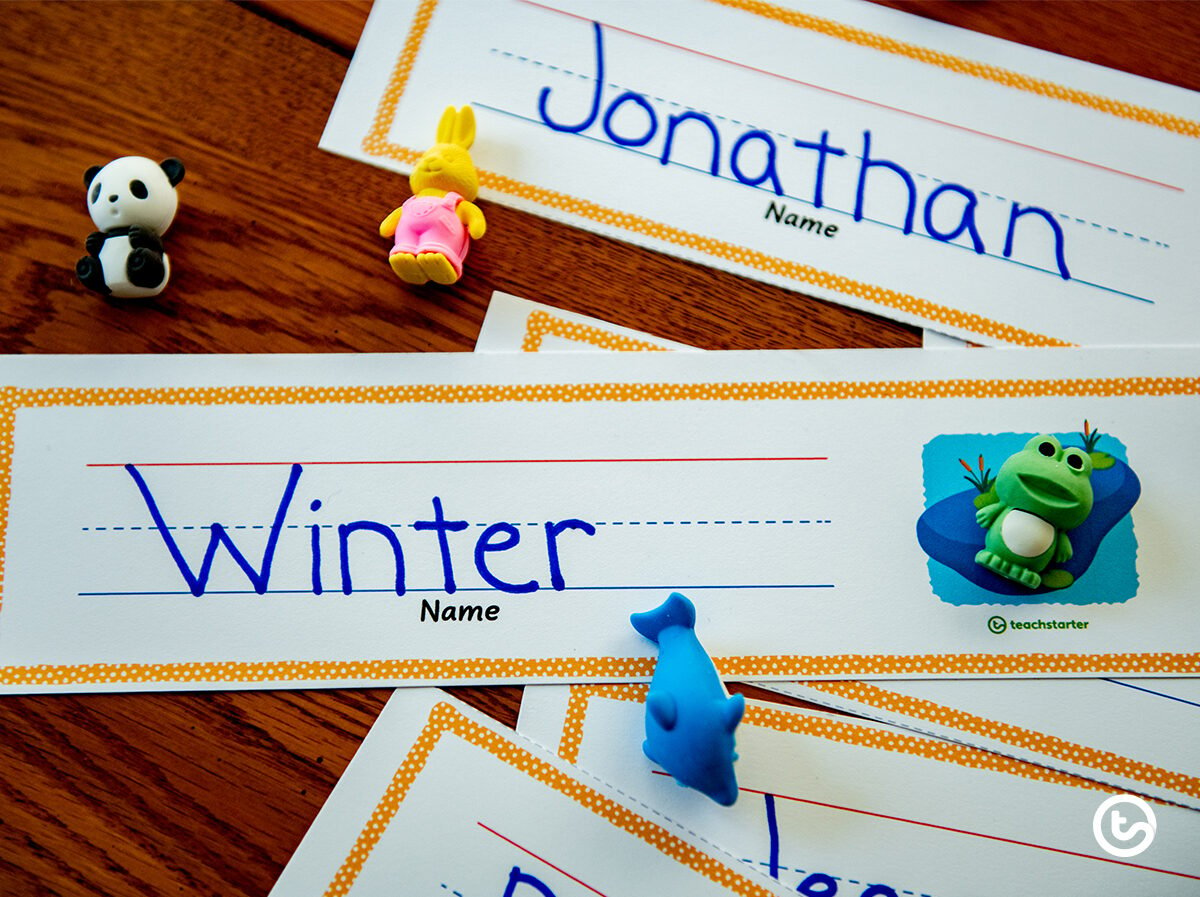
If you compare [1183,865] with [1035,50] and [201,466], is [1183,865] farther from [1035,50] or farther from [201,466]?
[201,466]

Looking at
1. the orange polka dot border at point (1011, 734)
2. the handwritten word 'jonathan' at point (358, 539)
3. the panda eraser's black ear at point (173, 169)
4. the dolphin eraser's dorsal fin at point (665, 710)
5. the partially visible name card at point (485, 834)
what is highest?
the panda eraser's black ear at point (173, 169)

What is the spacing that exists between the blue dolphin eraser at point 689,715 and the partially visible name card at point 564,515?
0.14 feet

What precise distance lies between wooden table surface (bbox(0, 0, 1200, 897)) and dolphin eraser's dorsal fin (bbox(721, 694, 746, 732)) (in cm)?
16

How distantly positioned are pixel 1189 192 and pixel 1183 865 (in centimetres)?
48

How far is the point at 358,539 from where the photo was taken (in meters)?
0.69

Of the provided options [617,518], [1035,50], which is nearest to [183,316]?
[617,518]

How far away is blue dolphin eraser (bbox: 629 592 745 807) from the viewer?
1.93ft

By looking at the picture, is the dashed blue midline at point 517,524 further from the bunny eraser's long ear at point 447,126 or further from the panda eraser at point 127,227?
the bunny eraser's long ear at point 447,126

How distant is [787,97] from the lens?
756mm

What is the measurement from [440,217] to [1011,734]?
1.71 ft

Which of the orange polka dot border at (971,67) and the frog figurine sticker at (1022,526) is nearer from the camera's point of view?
the frog figurine sticker at (1022,526)

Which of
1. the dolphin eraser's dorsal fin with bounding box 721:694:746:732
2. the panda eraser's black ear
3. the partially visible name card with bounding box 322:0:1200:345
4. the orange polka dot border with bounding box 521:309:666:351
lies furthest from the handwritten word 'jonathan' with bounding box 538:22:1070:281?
the dolphin eraser's dorsal fin with bounding box 721:694:746:732

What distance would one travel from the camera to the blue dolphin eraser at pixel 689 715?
587 millimetres

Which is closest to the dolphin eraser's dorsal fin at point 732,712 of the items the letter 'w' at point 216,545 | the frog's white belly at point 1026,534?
the frog's white belly at point 1026,534
